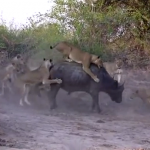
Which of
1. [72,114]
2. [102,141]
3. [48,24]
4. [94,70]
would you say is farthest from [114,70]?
[102,141]

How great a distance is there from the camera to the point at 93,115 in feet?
46.4

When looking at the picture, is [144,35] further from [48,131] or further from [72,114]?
[48,131]

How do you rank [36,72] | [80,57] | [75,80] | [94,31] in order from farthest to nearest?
[94,31], [80,57], [75,80], [36,72]

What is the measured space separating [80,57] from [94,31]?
6387mm

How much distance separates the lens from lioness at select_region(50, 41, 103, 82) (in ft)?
48.3

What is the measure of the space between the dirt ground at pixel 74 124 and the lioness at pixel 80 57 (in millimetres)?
1107

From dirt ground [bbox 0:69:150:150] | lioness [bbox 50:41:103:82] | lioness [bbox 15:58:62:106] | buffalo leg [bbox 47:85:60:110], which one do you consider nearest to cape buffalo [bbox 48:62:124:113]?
buffalo leg [bbox 47:85:60:110]

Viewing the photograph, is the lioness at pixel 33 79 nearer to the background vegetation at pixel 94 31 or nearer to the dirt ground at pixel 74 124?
the dirt ground at pixel 74 124

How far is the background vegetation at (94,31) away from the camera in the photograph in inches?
752

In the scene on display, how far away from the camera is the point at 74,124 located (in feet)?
40.0

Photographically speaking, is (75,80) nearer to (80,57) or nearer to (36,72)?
(80,57)

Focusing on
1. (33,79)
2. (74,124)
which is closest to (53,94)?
(33,79)

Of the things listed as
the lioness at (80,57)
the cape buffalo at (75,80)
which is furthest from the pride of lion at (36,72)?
the cape buffalo at (75,80)

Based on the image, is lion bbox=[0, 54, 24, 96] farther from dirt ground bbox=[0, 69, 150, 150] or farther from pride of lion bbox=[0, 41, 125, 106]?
dirt ground bbox=[0, 69, 150, 150]
